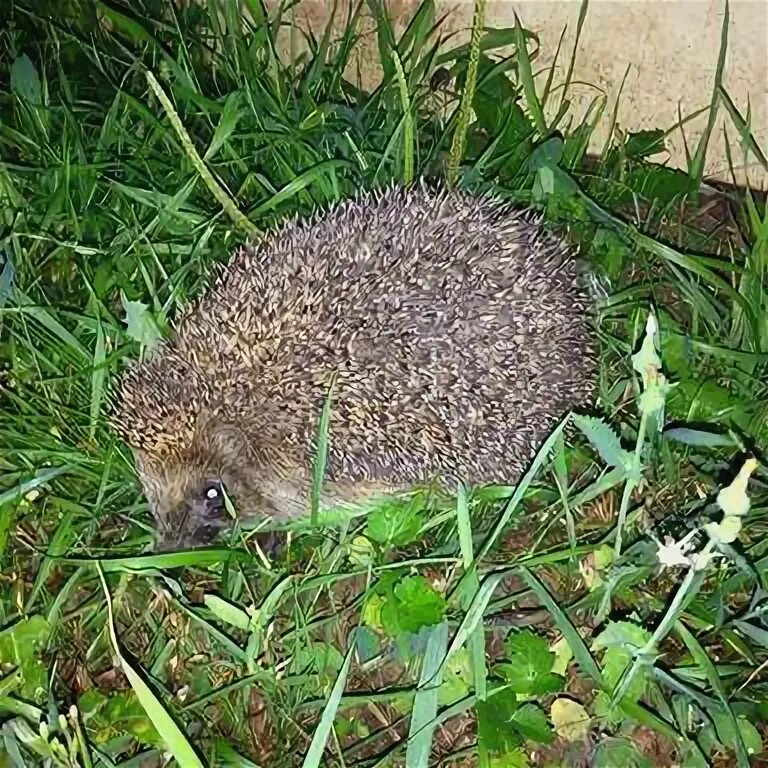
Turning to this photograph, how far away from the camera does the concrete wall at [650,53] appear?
3451 millimetres

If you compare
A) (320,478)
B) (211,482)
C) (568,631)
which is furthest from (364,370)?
(568,631)

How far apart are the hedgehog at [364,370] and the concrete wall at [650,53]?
1.21 metres

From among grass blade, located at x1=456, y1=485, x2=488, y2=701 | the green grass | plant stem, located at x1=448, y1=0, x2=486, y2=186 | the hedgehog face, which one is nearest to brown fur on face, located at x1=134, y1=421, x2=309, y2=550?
the hedgehog face

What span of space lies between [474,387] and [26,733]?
1.08 m

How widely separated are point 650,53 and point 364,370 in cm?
172

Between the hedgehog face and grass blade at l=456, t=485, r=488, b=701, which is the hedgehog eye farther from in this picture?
grass blade at l=456, t=485, r=488, b=701

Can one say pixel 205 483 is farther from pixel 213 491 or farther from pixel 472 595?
pixel 472 595

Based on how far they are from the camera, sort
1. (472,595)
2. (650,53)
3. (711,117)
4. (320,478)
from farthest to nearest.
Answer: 1. (650,53)
2. (711,117)
3. (320,478)
4. (472,595)

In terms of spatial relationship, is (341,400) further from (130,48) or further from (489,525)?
(130,48)

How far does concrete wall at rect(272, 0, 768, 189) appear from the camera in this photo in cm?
345

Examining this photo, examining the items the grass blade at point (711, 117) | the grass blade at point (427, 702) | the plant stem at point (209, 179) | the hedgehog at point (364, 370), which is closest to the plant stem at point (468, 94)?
the hedgehog at point (364, 370)

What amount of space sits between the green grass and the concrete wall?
0.12 meters

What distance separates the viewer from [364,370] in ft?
7.77

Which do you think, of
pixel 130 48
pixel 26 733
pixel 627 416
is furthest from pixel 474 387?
pixel 130 48
